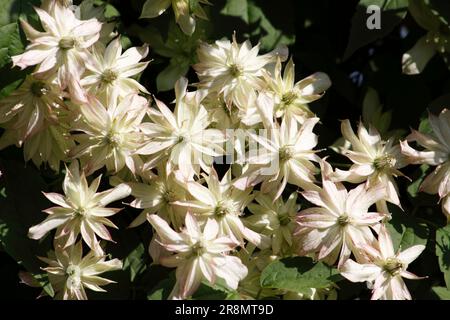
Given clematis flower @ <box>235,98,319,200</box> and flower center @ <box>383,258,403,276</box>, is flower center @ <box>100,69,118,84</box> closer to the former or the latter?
clematis flower @ <box>235,98,319,200</box>

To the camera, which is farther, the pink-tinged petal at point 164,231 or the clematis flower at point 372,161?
the clematis flower at point 372,161

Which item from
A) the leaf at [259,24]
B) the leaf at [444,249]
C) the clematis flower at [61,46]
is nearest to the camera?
the clematis flower at [61,46]

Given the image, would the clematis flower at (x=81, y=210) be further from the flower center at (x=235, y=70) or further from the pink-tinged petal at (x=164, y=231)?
the flower center at (x=235, y=70)

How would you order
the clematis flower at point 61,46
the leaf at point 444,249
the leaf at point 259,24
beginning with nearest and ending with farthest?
the clematis flower at point 61,46, the leaf at point 444,249, the leaf at point 259,24

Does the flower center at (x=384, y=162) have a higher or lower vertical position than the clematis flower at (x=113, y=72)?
lower

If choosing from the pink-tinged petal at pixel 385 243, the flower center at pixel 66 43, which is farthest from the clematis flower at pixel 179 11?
the pink-tinged petal at pixel 385 243

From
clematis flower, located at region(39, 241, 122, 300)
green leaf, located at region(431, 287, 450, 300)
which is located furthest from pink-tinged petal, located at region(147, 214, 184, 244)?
green leaf, located at region(431, 287, 450, 300)

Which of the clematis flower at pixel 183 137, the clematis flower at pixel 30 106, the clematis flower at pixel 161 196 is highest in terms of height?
the clematis flower at pixel 30 106
